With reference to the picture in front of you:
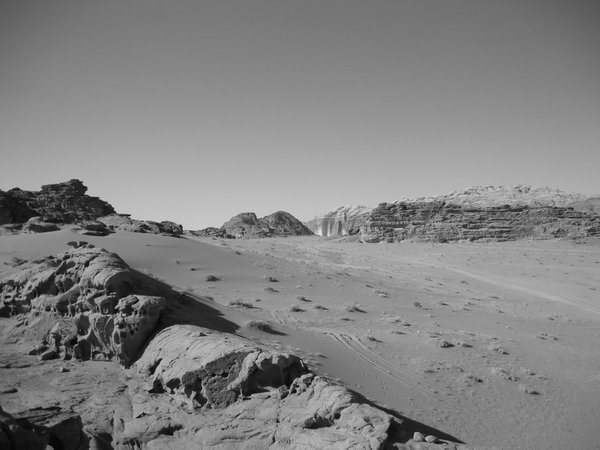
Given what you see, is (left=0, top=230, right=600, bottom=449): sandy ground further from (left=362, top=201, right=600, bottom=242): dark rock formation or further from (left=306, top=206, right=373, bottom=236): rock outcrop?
(left=306, top=206, right=373, bottom=236): rock outcrop

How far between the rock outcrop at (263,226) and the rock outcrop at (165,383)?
55.4 metres

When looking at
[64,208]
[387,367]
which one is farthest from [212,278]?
[64,208]

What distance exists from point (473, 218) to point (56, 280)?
175 feet

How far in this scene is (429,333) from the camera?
40.5 ft

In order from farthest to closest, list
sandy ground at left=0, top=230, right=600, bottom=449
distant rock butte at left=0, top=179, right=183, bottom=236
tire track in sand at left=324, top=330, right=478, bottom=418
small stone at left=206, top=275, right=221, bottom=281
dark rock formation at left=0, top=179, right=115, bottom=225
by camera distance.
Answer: dark rock formation at left=0, top=179, right=115, bottom=225 < distant rock butte at left=0, top=179, right=183, bottom=236 < small stone at left=206, top=275, right=221, bottom=281 < tire track in sand at left=324, top=330, right=478, bottom=418 < sandy ground at left=0, top=230, right=600, bottom=449

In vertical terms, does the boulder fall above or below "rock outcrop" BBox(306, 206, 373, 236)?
below

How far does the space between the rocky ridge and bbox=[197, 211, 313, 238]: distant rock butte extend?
54.8 metres

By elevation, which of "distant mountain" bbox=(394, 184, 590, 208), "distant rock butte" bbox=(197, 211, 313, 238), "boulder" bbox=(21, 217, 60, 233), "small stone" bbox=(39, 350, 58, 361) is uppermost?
"distant mountain" bbox=(394, 184, 590, 208)

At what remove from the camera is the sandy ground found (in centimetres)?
762

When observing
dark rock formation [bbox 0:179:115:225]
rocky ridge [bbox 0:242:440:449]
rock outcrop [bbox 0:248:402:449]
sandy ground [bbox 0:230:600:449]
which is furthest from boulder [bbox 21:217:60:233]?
dark rock formation [bbox 0:179:115:225]

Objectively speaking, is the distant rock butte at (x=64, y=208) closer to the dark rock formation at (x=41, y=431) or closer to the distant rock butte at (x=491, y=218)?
the dark rock formation at (x=41, y=431)

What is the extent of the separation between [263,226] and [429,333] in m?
65.5

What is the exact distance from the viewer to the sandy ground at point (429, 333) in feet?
25.0

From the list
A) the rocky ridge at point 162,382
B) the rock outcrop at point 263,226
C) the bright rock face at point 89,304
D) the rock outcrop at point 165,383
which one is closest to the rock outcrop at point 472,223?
the rock outcrop at point 263,226
